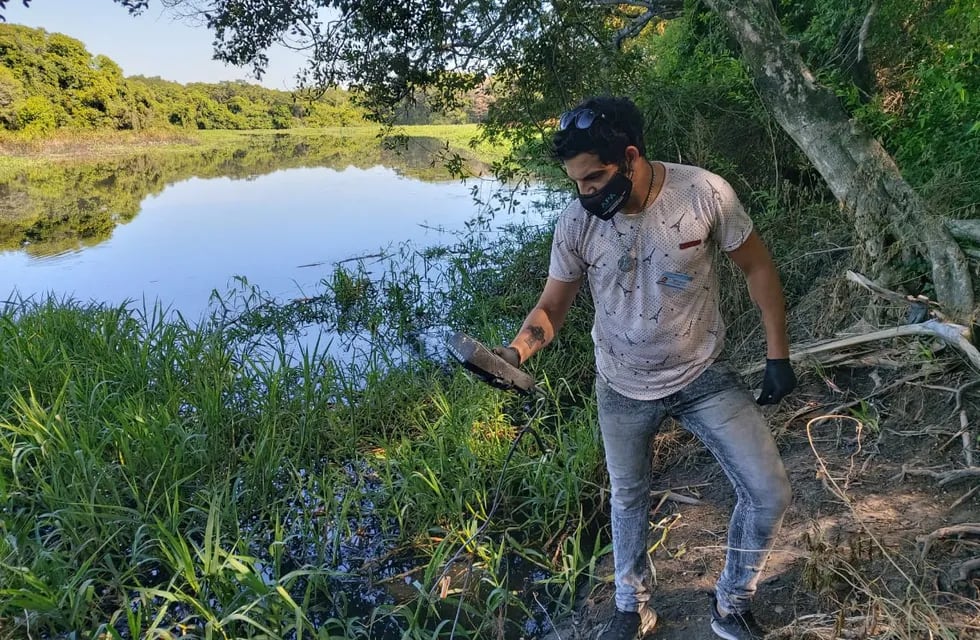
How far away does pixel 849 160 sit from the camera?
3.56 metres

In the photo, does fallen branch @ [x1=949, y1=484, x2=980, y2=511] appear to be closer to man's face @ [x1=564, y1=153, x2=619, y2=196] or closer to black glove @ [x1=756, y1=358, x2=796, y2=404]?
black glove @ [x1=756, y1=358, x2=796, y2=404]

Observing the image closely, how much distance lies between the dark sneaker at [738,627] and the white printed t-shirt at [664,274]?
829 millimetres

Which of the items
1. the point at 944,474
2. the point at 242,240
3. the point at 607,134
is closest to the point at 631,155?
the point at 607,134

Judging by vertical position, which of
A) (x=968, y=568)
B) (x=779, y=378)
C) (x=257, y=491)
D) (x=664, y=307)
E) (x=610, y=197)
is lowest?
(x=257, y=491)

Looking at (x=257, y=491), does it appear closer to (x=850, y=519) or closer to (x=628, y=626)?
(x=628, y=626)

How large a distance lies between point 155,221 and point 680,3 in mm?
11156

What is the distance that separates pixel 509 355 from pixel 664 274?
1.72 feet

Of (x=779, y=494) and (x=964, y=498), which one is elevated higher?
(x=779, y=494)

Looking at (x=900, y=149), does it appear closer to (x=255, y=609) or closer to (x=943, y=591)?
(x=943, y=591)

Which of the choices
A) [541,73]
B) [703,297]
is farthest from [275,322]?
[703,297]

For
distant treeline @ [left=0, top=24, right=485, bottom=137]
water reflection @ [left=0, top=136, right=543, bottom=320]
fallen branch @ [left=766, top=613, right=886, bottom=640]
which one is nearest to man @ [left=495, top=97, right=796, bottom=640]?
fallen branch @ [left=766, top=613, right=886, bottom=640]

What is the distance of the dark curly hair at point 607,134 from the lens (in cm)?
172

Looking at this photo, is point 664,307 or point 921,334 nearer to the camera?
point 664,307

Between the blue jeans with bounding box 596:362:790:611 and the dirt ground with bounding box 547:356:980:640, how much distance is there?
27 centimetres
